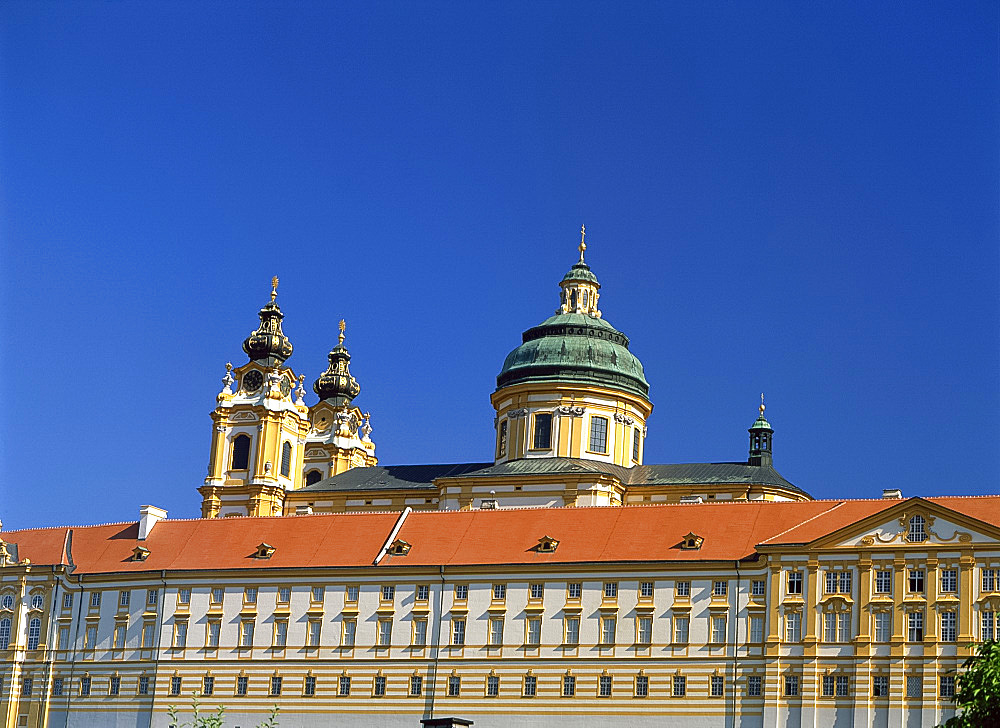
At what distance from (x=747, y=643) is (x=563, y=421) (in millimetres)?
38478

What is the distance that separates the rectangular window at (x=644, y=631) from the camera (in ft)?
293

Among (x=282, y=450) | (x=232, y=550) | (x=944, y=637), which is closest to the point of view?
(x=944, y=637)

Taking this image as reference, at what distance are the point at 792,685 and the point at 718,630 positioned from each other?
455 centimetres

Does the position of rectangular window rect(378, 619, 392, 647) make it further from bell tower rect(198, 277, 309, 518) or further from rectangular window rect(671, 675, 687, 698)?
bell tower rect(198, 277, 309, 518)

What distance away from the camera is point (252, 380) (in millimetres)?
141125

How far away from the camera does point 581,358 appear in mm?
126562

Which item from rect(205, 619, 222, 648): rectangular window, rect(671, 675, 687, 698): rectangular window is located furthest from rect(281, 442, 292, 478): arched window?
rect(671, 675, 687, 698): rectangular window

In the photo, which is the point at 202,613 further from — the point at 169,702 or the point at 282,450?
the point at 282,450

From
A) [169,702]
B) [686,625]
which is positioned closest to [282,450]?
[169,702]

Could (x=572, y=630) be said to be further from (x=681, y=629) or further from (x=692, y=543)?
(x=692, y=543)

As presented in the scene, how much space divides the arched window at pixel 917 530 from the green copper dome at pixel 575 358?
40.6m

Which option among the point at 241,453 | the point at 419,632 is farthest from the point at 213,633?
the point at 241,453

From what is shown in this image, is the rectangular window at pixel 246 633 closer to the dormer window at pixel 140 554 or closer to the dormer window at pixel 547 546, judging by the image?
the dormer window at pixel 140 554

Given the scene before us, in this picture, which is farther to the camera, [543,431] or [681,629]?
[543,431]
